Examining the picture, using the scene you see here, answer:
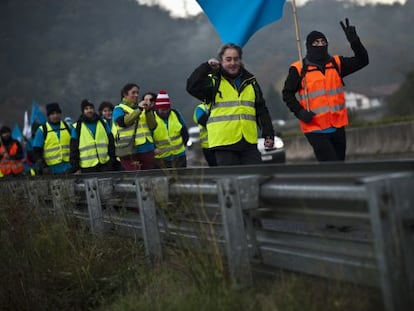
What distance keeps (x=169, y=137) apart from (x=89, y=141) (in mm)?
1218

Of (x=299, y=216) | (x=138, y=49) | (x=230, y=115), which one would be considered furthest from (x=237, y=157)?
(x=138, y=49)

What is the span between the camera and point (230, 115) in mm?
7379

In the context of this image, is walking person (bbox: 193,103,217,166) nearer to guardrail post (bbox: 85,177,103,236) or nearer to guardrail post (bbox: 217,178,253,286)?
guardrail post (bbox: 85,177,103,236)

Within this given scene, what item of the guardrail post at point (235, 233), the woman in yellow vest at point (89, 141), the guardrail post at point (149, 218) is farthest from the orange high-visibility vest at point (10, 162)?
the guardrail post at point (235, 233)

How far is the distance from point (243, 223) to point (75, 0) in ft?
301

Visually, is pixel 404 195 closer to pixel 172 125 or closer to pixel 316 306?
Result: pixel 316 306

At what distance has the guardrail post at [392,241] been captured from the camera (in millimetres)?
3250

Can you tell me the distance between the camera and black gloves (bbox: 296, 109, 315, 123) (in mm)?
7539

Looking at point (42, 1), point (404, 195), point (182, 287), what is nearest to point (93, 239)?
point (182, 287)

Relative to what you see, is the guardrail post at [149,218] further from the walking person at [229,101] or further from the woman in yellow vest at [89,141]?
the woman in yellow vest at [89,141]

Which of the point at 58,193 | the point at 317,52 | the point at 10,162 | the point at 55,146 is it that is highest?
the point at 317,52

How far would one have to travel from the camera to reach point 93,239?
6707 mm

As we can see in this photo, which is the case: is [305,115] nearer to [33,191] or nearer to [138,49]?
[33,191]

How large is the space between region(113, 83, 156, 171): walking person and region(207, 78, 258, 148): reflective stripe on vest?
8.89ft
